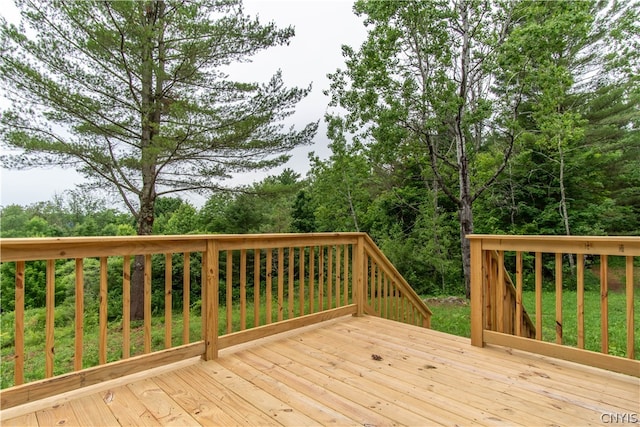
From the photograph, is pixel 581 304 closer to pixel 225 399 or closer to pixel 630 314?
pixel 630 314

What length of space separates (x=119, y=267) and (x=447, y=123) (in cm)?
910

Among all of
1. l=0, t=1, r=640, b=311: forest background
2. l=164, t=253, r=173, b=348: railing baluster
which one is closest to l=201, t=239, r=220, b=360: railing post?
l=164, t=253, r=173, b=348: railing baluster

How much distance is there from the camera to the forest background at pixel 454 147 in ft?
21.9

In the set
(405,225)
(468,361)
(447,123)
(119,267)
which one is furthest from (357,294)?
(405,225)

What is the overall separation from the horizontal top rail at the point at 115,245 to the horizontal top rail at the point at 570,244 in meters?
1.71

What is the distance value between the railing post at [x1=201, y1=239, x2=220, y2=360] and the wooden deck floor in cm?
12

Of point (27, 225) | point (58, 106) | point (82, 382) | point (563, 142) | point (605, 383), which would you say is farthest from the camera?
point (27, 225)

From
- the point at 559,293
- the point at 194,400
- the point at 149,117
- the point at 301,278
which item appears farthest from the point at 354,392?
the point at 149,117

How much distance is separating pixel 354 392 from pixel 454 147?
29.7ft

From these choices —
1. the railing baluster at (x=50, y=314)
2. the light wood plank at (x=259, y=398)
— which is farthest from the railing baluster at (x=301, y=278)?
the railing baluster at (x=50, y=314)

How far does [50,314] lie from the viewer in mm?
1704

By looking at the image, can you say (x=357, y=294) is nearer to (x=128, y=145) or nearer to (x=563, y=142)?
(x=128, y=145)

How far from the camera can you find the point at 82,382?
69.8 inches

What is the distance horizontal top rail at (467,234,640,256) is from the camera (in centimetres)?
194
